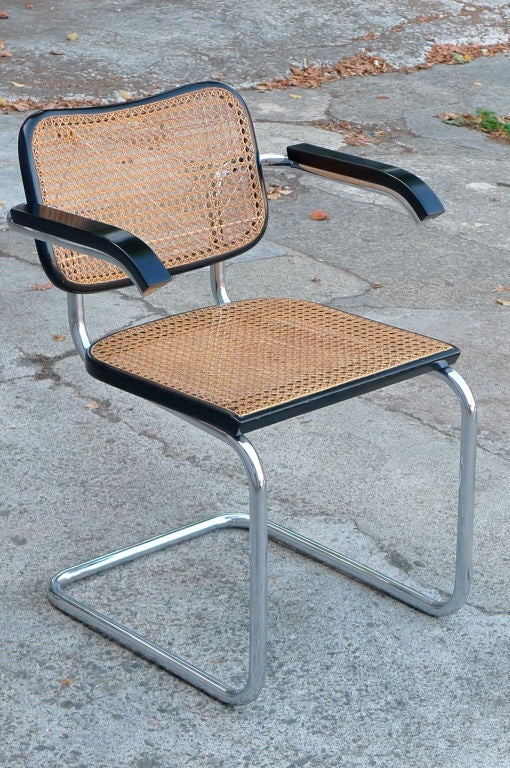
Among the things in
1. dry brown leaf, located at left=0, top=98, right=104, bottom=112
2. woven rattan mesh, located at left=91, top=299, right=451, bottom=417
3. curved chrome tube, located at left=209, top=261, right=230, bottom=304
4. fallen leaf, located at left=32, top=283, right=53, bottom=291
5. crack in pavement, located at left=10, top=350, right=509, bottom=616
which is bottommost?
dry brown leaf, located at left=0, top=98, right=104, bottom=112

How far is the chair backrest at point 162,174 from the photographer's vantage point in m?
2.14

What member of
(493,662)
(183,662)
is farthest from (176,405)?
(493,662)

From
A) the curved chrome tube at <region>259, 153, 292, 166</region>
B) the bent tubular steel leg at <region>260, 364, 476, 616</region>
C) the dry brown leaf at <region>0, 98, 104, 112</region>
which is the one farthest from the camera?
the dry brown leaf at <region>0, 98, 104, 112</region>

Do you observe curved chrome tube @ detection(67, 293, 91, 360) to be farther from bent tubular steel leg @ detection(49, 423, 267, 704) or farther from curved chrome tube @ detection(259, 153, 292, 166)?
curved chrome tube @ detection(259, 153, 292, 166)

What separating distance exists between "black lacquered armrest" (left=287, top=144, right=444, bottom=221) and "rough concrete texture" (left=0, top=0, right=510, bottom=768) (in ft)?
2.43

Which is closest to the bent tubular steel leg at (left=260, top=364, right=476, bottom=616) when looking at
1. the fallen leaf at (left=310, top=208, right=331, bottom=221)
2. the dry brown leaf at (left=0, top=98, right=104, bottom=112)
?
the fallen leaf at (left=310, top=208, right=331, bottom=221)

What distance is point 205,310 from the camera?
88.0 inches

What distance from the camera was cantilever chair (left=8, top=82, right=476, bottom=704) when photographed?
1802 mm

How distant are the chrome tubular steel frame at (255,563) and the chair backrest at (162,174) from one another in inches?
3.4

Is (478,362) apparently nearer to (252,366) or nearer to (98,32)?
(252,366)

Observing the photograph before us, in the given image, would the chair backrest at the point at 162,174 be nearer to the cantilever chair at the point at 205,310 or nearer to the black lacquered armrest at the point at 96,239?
the cantilever chair at the point at 205,310

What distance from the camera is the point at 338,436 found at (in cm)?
289

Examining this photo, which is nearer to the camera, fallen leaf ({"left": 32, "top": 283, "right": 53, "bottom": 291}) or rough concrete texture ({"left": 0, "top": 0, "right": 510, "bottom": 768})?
rough concrete texture ({"left": 0, "top": 0, "right": 510, "bottom": 768})

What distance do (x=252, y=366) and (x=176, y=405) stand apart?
0.62 ft
